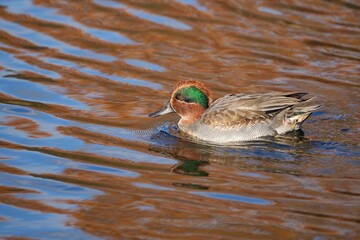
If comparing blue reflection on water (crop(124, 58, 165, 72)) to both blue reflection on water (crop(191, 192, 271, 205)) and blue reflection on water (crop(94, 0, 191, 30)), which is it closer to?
blue reflection on water (crop(94, 0, 191, 30))

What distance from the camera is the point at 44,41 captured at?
12.8 meters

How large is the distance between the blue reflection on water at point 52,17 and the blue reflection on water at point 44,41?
0.58 metres

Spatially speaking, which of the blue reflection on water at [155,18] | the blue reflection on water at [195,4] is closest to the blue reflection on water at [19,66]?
the blue reflection on water at [155,18]

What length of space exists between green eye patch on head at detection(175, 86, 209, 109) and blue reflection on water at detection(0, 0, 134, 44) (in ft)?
10.5

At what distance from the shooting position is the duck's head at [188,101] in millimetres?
9820

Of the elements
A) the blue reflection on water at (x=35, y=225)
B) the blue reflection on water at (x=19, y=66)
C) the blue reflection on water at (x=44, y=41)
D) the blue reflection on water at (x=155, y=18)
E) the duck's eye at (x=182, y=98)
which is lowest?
the blue reflection on water at (x=35, y=225)

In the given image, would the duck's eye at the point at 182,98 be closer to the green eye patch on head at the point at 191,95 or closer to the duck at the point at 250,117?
the green eye patch on head at the point at 191,95

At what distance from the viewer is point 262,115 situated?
31.3 ft

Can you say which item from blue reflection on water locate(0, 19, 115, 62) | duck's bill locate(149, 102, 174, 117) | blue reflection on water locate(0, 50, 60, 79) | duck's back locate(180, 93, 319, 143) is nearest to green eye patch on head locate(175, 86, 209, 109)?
duck's bill locate(149, 102, 174, 117)

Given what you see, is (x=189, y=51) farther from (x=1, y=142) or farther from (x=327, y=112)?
(x=1, y=142)

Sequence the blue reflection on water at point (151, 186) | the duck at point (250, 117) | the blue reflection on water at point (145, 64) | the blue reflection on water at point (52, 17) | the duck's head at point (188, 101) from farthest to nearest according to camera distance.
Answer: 1. the blue reflection on water at point (52, 17)
2. the blue reflection on water at point (145, 64)
3. the duck's head at point (188, 101)
4. the duck at point (250, 117)
5. the blue reflection on water at point (151, 186)

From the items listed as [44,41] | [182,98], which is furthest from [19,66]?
[182,98]

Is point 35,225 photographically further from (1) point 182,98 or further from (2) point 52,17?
(2) point 52,17

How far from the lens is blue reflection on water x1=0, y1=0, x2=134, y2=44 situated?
514 inches
